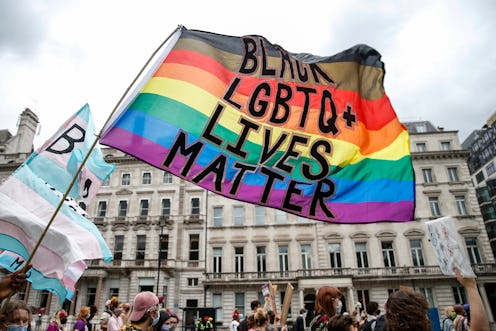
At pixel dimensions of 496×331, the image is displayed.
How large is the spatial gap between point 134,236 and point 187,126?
3496 centimetres

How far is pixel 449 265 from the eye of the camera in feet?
10.0

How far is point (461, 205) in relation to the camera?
115 feet

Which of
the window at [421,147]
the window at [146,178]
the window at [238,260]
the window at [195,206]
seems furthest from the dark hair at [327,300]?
the window at [421,147]

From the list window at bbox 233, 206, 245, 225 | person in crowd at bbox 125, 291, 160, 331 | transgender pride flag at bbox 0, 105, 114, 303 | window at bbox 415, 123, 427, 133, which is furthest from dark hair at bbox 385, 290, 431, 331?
window at bbox 415, 123, 427, 133

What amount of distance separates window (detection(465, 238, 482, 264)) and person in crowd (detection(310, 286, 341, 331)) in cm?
3468

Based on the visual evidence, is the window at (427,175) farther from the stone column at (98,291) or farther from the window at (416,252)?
the stone column at (98,291)

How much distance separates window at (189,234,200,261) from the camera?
35.8 m

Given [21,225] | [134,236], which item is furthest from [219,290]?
[21,225]

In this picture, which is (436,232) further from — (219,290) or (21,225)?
(219,290)

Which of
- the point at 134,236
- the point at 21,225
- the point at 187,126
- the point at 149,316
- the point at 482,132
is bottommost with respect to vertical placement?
the point at 149,316

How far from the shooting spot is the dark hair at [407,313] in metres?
2.38

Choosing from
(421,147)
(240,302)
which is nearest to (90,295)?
(240,302)

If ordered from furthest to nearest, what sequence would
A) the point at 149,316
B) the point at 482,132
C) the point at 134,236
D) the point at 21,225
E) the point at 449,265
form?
1. the point at 482,132
2. the point at 134,236
3. the point at 21,225
4. the point at 149,316
5. the point at 449,265

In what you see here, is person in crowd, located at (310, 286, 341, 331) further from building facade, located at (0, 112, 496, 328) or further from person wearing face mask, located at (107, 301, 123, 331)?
building facade, located at (0, 112, 496, 328)
